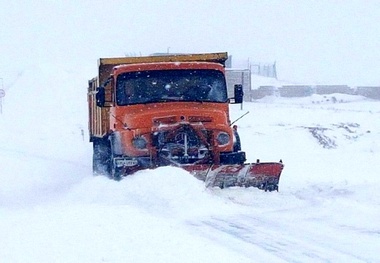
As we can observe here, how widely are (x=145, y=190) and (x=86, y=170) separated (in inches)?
340

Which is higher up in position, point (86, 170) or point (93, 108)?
point (93, 108)

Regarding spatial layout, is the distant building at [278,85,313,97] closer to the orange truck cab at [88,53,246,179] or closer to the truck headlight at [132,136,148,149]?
the orange truck cab at [88,53,246,179]

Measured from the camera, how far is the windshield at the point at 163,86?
12.7 m

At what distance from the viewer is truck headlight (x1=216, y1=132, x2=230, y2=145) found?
12.0 metres

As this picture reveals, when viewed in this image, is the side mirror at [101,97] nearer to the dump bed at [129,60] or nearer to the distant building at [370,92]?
the dump bed at [129,60]

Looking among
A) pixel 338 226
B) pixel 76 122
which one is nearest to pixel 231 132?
pixel 338 226

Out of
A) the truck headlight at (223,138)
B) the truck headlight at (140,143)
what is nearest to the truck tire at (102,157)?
the truck headlight at (140,143)

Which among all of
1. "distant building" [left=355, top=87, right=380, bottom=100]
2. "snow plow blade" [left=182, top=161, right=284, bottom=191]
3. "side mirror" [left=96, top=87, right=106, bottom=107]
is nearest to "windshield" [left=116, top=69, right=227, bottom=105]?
"side mirror" [left=96, top=87, right=106, bottom=107]

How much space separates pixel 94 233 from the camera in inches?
308

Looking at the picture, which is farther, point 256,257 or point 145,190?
point 145,190

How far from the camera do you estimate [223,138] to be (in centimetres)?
1201

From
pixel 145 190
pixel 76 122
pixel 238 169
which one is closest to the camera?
pixel 145 190

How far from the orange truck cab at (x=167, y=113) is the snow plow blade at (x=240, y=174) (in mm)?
188

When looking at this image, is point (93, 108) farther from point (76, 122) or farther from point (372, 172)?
point (76, 122)
